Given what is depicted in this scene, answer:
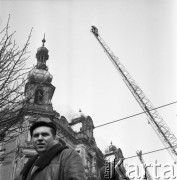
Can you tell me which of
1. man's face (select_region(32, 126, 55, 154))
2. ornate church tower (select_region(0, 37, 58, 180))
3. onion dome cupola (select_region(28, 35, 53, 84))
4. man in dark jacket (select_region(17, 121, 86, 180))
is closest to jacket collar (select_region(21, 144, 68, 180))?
man in dark jacket (select_region(17, 121, 86, 180))

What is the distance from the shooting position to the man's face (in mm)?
3459

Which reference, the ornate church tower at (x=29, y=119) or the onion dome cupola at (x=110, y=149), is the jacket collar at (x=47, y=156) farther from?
the onion dome cupola at (x=110, y=149)

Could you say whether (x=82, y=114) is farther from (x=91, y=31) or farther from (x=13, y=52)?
(x=13, y=52)

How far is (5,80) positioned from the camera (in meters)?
8.40

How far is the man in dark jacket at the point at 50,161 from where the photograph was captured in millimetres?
3082

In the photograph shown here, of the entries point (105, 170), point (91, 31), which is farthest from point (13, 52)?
point (91, 31)

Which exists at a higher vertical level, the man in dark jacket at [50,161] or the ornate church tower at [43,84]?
the ornate church tower at [43,84]

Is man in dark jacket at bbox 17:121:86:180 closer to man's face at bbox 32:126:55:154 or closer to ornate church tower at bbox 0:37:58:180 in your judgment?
man's face at bbox 32:126:55:154

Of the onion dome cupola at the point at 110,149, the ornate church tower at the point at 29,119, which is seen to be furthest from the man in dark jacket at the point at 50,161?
the onion dome cupola at the point at 110,149

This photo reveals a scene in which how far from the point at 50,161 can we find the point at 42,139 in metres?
0.30

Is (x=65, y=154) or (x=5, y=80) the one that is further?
(x=5, y=80)

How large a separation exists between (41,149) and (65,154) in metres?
0.32

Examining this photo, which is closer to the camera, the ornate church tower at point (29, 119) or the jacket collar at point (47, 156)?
the jacket collar at point (47, 156)

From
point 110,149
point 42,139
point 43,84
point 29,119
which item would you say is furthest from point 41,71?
point 42,139
